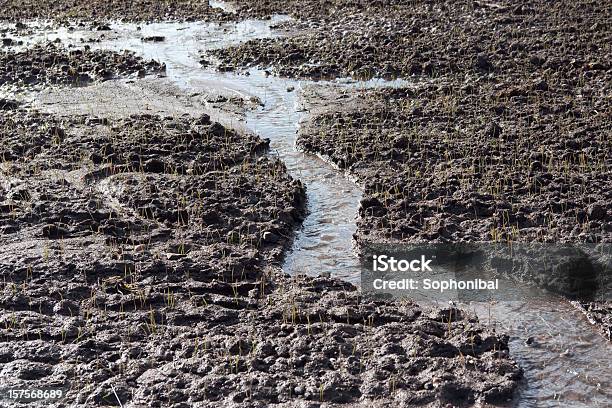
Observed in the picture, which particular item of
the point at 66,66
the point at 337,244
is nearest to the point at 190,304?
the point at 337,244

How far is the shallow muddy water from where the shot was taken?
20.1 feet

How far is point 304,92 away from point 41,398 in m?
7.67

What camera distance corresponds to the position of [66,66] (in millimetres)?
14453

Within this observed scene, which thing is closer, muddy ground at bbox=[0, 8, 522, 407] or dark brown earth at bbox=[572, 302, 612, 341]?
muddy ground at bbox=[0, 8, 522, 407]

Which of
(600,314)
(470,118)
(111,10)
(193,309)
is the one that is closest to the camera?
(600,314)

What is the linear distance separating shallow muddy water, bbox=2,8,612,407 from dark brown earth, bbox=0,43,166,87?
587 mm

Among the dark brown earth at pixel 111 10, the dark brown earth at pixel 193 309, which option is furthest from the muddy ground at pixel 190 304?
the dark brown earth at pixel 111 10

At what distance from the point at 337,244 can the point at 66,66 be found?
25.9 ft

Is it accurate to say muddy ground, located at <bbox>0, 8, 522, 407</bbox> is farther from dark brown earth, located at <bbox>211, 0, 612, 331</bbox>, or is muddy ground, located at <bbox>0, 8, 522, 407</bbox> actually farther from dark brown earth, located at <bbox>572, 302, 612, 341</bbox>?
dark brown earth, located at <bbox>211, 0, 612, 331</bbox>

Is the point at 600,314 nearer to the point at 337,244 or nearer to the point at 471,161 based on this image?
the point at 337,244

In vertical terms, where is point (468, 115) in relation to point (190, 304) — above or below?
above

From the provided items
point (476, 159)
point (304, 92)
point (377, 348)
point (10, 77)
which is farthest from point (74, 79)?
point (377, 348)

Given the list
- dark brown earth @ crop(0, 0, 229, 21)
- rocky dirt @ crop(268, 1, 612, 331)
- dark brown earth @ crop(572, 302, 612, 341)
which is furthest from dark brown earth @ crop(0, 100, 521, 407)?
dark brown earth @ crop(0, 0, 229, 21)

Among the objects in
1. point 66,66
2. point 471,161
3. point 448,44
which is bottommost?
point 471,161
